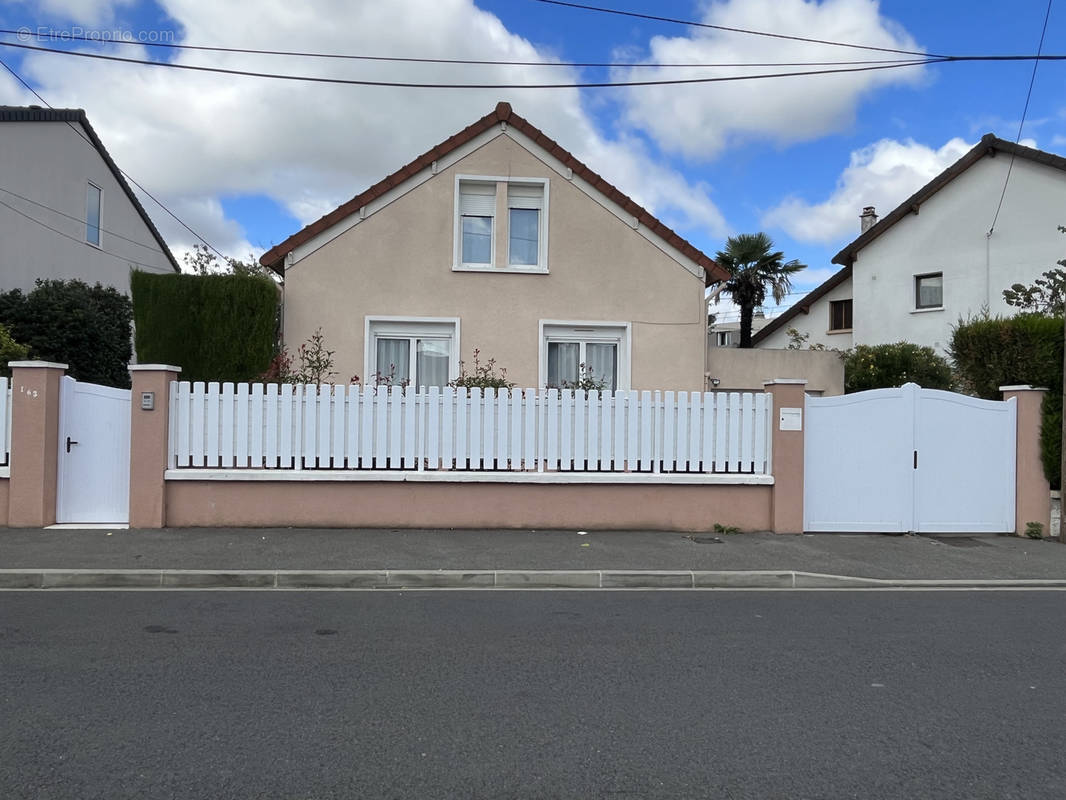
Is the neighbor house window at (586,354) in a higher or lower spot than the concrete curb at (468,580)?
higher

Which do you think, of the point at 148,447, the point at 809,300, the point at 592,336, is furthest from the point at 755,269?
the point at 148,447

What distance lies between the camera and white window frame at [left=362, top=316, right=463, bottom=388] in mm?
13266

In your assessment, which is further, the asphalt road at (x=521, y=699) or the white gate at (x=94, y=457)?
the white gate at (x=94, y=457)

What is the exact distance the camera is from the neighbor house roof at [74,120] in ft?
64.4

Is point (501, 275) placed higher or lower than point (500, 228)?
lower

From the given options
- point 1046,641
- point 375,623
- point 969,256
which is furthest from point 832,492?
point 969,256

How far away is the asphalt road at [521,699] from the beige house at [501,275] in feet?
23.0

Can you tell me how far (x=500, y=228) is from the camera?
13.6 metres

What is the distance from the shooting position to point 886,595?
7574mm

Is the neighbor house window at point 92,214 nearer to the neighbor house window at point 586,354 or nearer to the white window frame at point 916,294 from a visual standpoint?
the neighbor house window at point 586,354

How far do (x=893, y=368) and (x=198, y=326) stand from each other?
15.7 m

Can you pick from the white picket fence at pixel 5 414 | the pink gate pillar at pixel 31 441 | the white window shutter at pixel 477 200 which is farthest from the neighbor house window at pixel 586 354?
the white picket fence at pixel 5 414

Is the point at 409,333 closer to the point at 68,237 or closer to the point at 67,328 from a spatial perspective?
the point at 67,328

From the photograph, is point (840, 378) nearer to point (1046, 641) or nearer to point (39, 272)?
point (1046, 641)
